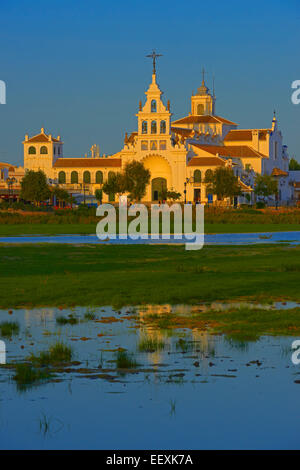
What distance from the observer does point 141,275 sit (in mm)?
22938

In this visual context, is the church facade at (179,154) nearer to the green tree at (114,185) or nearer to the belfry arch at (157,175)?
the belfry arch at (157,175)

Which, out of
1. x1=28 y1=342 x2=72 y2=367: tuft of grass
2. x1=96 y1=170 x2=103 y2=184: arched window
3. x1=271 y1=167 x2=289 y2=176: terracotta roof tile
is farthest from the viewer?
x1=271 y1=167 x2=289 y2=176: terracotta roof tile

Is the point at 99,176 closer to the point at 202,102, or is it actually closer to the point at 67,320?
the point at 202,102

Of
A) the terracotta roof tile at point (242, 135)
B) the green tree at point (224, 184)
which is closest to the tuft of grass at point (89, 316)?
the green tree at point (224, 184)

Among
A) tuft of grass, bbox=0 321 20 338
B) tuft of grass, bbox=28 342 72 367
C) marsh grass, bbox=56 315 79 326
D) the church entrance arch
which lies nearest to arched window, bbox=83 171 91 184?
the church entrance arch

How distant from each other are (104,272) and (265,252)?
9.38 m

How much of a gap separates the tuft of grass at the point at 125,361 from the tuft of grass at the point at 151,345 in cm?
58

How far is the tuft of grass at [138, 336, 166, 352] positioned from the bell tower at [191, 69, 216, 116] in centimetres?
15663

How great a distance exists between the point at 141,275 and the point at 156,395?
12.5 m

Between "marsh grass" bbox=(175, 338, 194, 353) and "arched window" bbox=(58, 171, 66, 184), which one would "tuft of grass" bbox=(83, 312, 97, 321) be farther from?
"arched window" bbox=(58, 171, 66, 184)

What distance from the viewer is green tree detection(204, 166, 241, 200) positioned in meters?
124

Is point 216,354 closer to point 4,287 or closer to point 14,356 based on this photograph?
point 14,356

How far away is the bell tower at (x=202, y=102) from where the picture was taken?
16812 centimetres
